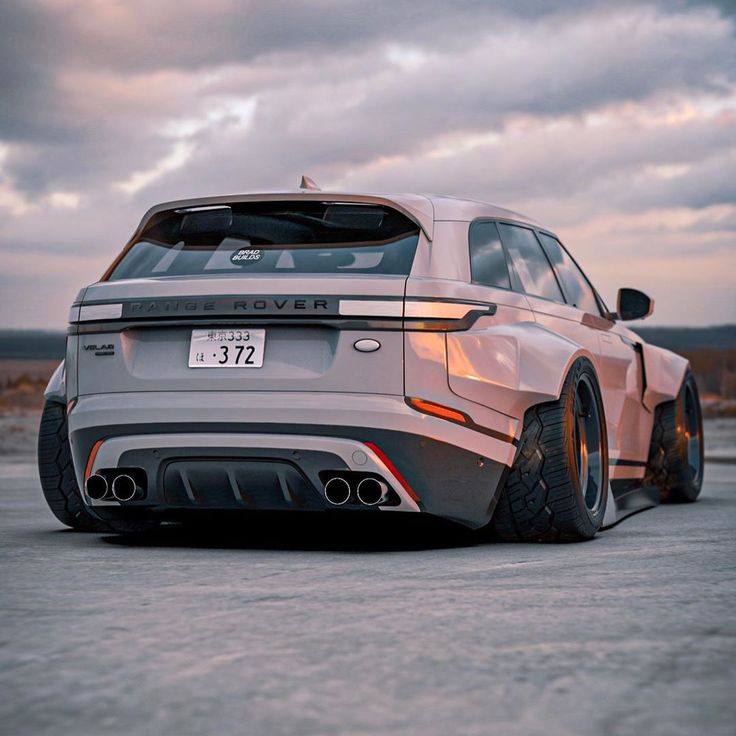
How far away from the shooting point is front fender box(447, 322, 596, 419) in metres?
5.65

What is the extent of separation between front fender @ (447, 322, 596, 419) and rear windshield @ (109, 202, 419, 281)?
1.41 feet

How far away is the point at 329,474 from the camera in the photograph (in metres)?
5.54

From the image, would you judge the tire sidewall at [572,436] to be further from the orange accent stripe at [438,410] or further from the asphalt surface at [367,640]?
the orange accent stripe at [438,410]

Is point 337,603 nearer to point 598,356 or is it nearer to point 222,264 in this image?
point 222,264

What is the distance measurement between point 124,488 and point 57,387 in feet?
3.06

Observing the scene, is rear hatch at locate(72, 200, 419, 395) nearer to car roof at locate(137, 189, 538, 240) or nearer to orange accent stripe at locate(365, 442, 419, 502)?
car roof at locate(137, 189, 538, 240)

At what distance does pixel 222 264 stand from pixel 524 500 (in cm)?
168

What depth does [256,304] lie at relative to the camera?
18.4ft

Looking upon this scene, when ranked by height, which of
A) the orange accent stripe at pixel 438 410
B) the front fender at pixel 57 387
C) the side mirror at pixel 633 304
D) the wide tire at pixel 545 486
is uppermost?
the side mirror at pixel 633 304

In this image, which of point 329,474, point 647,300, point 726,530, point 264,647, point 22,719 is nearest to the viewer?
point 22,719

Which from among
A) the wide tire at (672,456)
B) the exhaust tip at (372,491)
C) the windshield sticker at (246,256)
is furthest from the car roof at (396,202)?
the wide tire at (672,456)

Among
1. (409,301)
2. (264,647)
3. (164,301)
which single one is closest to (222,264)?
(164,301)

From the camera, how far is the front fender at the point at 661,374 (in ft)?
28.3

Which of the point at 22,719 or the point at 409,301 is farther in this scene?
the point at 409,301
